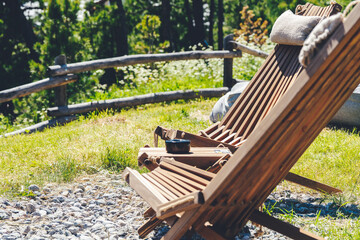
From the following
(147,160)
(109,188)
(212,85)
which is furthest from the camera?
(212,85)

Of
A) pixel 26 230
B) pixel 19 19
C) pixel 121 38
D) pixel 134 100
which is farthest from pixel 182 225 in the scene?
pixel 19 19

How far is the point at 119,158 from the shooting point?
13.4ft

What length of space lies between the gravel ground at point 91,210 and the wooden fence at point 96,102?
292 cm

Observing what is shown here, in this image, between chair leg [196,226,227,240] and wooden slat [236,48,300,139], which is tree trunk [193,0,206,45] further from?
chair leg [196,226,227,240]

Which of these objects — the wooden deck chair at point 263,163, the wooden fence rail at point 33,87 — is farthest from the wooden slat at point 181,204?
the wooden fence rail at point 33,87

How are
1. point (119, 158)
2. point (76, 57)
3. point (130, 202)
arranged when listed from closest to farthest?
point (130, 202), point (119, 158), point (76, 57)

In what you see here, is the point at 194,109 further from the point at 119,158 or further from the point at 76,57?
the point at 76,57

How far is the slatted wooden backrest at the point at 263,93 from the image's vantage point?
347cm

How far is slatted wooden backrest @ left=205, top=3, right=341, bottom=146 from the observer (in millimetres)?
3467

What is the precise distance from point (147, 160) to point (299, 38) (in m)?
1.65

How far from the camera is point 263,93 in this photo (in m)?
3.64

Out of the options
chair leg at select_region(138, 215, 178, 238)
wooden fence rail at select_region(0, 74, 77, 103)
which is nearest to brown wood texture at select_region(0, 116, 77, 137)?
wooden fence rail at select_region(0, 74, 77, 103)

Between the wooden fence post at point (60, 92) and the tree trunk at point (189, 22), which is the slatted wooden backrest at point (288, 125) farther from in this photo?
the tree trunk at point (189, 22)

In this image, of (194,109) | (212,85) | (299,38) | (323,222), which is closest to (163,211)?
(323,222)
